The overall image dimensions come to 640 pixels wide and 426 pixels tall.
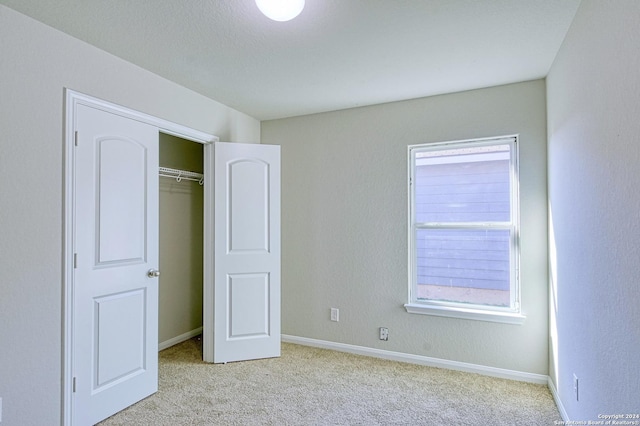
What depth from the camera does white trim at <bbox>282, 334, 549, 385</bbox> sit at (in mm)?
2782

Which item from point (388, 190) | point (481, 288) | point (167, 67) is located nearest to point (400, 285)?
point (481, 288)

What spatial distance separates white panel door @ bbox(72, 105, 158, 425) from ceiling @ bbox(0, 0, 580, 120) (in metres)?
0.55

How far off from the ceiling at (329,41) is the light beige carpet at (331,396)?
2.47m

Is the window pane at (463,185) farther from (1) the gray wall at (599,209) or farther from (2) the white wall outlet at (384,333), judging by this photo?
(2) the white wall outlet at (384,333)

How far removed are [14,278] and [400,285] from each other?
2.83 metres

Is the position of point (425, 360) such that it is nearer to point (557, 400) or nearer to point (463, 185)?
point (557, 400)

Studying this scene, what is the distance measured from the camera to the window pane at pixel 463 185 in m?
2.94

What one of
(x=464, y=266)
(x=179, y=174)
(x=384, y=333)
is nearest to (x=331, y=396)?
(x=384, y=333)

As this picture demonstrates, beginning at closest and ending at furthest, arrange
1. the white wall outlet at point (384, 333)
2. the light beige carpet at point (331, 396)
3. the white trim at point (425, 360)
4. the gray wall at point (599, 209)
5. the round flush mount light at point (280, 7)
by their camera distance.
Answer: the gray wall at point (599, 209) < the round flush mount light at point (280, 7) < the light beige carpet at point (331, 396) < the white trim at point (425, 360) < the white wall outlet at point (384, 333)

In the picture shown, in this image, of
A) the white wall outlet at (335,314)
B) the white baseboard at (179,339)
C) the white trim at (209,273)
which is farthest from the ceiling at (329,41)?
the white baseboard at (179,339)

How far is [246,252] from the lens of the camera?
3.26 m

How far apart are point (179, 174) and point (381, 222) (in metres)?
2.24

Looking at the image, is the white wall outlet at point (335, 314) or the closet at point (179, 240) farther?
the closet at point (179, 240)

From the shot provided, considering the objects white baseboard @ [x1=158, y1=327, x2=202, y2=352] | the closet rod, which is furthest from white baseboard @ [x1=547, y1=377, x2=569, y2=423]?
the closet rod
